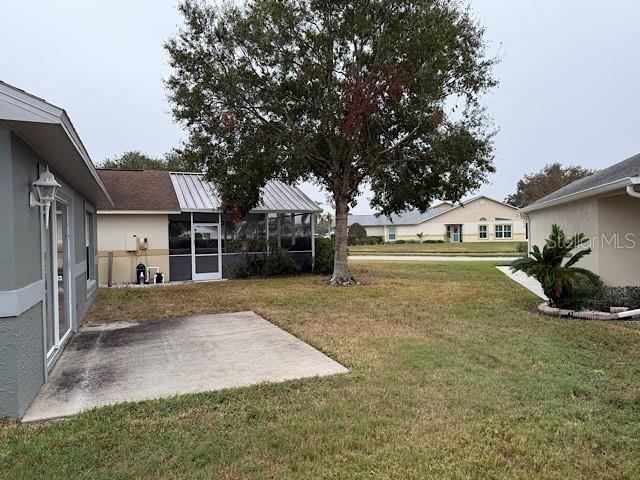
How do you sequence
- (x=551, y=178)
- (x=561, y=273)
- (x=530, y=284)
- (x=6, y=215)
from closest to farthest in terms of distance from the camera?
(x=6, y=215)
(x=561, y=273)
(x=530, y=284)
(x=551, y=178)

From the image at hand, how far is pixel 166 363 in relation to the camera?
5.62 m

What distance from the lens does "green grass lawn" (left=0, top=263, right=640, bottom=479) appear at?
3061 millimetres

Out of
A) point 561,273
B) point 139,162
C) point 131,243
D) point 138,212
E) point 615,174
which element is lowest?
point 561,273

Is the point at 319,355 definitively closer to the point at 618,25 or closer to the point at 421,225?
the point at 618,25

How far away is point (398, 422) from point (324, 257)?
13.6 m

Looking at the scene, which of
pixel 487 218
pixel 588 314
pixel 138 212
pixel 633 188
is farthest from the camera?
pixel 487 218

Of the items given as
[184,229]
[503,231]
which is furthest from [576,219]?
[503,231]

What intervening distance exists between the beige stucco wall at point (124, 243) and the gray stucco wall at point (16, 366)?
1137 cm

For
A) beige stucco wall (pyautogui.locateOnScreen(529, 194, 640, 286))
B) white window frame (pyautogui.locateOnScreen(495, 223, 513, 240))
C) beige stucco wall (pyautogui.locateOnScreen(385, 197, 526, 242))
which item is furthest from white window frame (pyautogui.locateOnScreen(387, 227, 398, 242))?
beige stucco wall (pyautogui.locateOnScreen(529, 194, 640, 286))

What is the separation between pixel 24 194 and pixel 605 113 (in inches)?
980

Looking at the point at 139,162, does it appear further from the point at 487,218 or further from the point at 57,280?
the point at 57,280

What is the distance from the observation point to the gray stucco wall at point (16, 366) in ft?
13.0

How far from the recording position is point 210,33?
495 inches

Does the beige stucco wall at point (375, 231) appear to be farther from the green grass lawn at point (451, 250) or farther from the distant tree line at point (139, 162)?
the distant tree line at point (139, 162)
